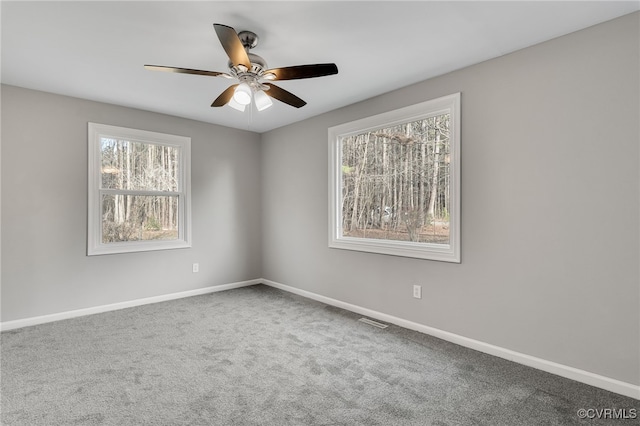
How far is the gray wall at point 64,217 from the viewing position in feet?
10.9

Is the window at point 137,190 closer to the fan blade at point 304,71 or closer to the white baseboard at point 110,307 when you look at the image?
the white baseboard at point 110,307

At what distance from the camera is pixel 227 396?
2102 millimetres

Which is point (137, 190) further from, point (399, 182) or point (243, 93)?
point (399, 182)

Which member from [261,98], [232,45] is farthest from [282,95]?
[232,45]

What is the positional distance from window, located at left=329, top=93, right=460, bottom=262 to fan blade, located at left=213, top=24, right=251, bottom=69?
72.3 inches

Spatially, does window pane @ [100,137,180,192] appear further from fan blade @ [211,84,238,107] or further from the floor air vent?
the floor air vent

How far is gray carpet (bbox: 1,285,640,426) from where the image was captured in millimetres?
1911

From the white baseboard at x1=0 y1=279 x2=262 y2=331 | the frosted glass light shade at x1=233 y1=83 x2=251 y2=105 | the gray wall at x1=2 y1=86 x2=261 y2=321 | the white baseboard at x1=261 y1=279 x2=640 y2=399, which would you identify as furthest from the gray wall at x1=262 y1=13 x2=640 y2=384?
the gray wall at x1=2 y1=86 x2=261 y2=321

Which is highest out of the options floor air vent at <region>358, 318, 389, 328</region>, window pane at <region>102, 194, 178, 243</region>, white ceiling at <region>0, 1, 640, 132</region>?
white ceiling at <region>0, 1, 640, 132</region>

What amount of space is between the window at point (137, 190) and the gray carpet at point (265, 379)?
1.09m

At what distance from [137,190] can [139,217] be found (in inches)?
13.6

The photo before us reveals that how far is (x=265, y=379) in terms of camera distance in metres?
2.31

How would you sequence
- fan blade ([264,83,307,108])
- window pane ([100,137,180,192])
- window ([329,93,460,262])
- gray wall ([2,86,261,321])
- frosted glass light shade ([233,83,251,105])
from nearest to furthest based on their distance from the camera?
frosted glass light shade ([233,83,251,105]), fan blade ([264,83,307,108]), window ([329,93,460,262]), gray wall ([2,86,261,321]), window pane ([100,137,180,192])

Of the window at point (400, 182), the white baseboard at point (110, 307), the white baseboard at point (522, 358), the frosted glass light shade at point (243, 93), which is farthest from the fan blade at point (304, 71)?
the white baseboard at point (110, 307)
